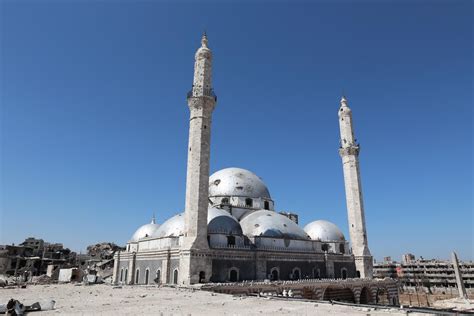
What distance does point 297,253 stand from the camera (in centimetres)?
3003

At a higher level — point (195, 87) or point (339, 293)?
point (195, 87)

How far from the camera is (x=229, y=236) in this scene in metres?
27.3

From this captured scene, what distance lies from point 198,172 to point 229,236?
5998mm

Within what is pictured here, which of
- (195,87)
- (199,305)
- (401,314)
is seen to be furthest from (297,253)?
(401,314)

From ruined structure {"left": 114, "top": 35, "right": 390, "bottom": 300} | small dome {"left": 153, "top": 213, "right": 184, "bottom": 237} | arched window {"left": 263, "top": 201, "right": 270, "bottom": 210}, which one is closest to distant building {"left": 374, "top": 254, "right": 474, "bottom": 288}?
ruined structure {"left": 114, "top": 35, "right": 390, "bottom": 300}

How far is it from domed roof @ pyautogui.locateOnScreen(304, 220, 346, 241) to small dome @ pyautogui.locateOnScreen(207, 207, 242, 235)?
11174mm

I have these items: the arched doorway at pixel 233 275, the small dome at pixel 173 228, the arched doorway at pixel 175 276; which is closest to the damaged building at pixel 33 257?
the small dome at pixel 173 228

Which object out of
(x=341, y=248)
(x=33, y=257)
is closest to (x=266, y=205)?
(x=341, y=248)

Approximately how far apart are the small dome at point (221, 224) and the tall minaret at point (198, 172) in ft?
9.53

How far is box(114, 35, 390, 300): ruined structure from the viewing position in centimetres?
2452

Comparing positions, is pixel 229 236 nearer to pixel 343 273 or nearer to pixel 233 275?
pixel 233 275

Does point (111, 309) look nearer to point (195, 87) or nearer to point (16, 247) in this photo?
point (195, 87)

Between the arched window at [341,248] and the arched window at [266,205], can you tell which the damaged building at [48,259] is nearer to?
the arched window at [266,205]

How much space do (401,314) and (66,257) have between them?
60.0 m
